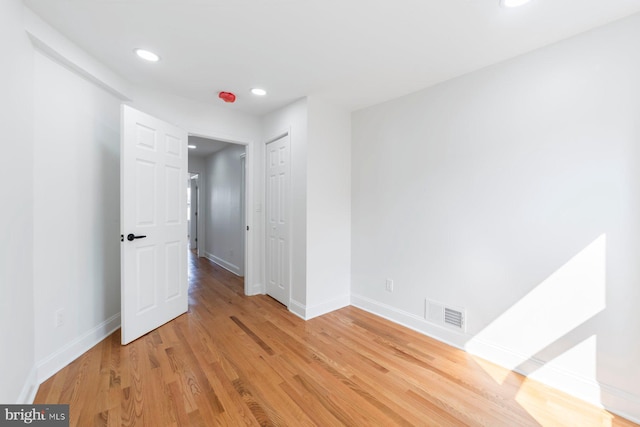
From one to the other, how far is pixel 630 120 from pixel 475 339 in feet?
5.96

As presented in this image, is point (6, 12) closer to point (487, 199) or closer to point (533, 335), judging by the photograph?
point (487, 199)

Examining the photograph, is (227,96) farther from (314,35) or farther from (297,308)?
(297,308)

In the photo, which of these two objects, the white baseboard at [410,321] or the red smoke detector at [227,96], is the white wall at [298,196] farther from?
the white baseboard at [410,321]

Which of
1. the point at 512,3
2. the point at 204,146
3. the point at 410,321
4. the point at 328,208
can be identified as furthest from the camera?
the point at 204,146

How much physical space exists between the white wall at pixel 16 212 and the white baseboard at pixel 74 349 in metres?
0.12

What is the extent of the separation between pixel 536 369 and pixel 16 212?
11.5 feet

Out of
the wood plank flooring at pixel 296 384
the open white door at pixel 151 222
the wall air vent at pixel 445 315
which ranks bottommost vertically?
the wood plank flooring at pixel 296 384

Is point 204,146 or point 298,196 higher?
point 204,146

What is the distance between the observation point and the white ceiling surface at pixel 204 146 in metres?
4.56

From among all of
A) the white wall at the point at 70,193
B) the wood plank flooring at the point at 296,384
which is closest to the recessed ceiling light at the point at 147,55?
the white wall at the point at 70,193

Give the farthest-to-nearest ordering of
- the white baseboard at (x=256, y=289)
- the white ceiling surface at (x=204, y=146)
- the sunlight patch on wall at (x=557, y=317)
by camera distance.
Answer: the white ceiling surface at (x=204, y=146) < the white baseboard at (x=256, y=289) < the sunlight patch on wall at (x=557, y=317)

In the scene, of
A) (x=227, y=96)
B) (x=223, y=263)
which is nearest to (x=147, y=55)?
(x=227, y=96)

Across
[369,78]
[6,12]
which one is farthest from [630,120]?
[6,12]

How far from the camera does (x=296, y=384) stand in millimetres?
1789
